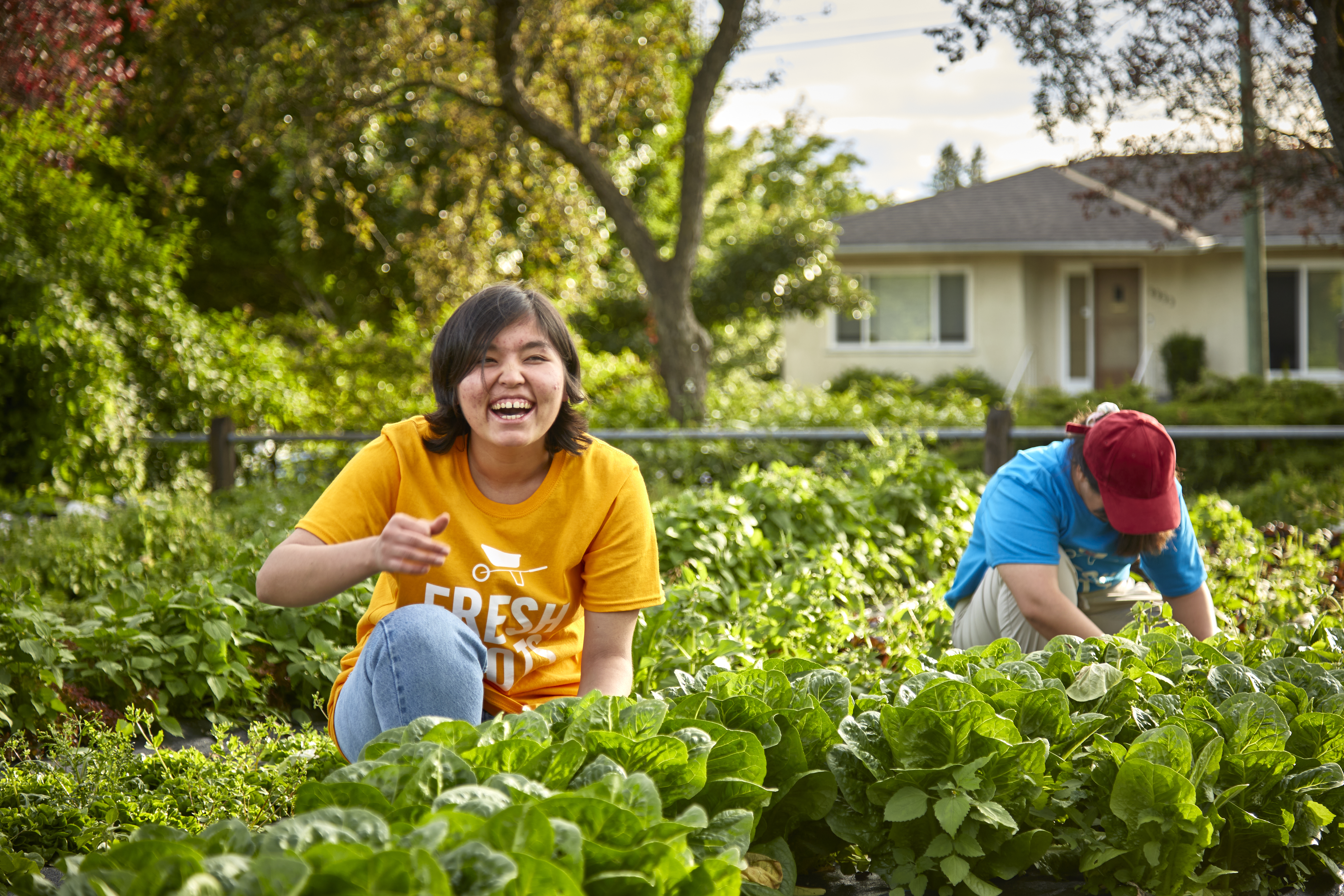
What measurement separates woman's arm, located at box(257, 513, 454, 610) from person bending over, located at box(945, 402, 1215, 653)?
1.75 meters

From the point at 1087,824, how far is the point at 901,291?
17334mm

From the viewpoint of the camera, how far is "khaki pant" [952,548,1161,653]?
10.2ft

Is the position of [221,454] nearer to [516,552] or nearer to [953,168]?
[516,552]

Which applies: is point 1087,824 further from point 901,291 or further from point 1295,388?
point 901,291

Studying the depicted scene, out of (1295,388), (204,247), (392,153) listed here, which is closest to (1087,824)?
(1295,388)

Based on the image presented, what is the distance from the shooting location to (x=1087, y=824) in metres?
2.02

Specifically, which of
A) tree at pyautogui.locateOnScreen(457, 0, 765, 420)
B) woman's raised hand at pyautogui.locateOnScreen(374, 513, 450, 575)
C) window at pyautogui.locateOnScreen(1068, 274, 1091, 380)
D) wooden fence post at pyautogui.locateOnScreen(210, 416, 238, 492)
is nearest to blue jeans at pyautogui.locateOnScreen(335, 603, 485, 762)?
woman's raised hand at pyautogui.locateOnScreen(374, 513, 450, 575)

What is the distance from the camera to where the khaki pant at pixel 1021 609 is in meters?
3.11

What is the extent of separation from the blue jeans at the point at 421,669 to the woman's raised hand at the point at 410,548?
196 millimetres

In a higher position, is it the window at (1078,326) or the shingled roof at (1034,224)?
the shingled roof at (1034,224)

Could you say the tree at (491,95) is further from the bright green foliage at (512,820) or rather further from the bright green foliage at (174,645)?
the bright green foliage at (512,820)

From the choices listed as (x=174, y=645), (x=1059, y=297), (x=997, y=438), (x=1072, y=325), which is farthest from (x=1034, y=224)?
(x=174, y=645)

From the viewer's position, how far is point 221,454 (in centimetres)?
770

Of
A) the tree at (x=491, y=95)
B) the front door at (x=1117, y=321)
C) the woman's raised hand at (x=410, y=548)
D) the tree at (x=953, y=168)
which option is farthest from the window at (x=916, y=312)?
the tree at (x=953, y=168)
